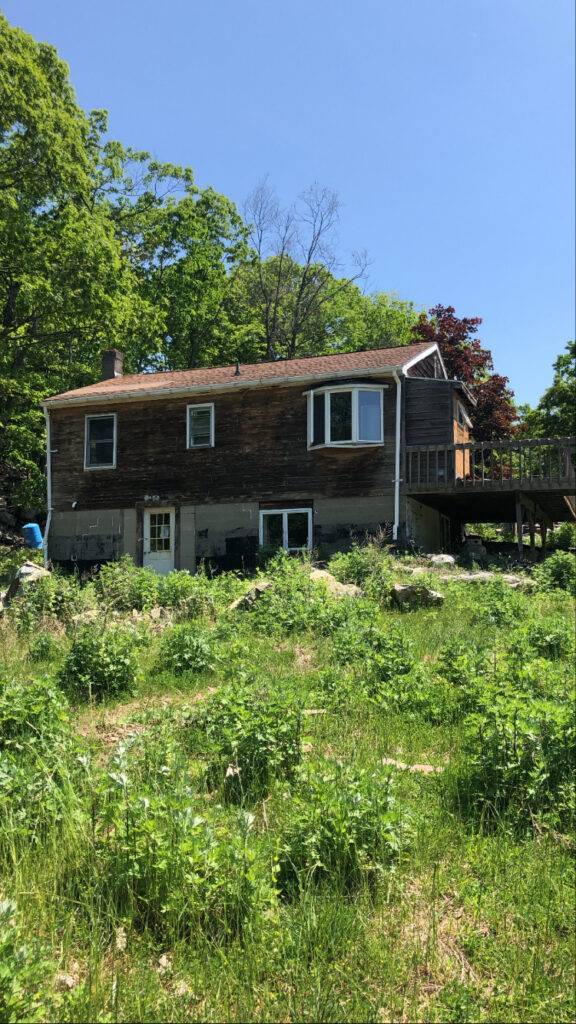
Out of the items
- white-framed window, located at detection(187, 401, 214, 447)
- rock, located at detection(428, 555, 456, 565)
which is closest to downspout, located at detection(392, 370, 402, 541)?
rock, located at detection(428, 555, 456, 565)

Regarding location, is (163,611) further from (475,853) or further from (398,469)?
(398,469)

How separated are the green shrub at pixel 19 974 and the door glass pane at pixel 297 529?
18.7m

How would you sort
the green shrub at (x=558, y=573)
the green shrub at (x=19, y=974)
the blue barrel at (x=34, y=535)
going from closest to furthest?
the green shrub at (x=19, y=974) → the green shrub at (x=558, y=573) → the blue barrel at (x=34, y=535)

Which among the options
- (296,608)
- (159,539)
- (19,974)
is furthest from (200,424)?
(19,974)

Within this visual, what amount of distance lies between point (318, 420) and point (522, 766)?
17780 millimetres

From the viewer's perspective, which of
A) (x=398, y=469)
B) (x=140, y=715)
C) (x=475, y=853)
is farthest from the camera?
(x=398, y=469)

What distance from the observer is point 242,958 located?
3.34 m

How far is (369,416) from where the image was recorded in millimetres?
21469

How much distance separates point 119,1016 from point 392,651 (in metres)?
5.33

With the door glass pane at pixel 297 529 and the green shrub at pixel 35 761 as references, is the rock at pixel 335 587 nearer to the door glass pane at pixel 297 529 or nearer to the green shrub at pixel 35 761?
the green shrub at pixel 35 761

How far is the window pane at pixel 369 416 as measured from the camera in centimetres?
2141

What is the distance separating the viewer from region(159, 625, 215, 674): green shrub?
826 cm

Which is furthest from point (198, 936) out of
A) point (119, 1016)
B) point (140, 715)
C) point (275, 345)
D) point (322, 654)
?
point (275, 345)

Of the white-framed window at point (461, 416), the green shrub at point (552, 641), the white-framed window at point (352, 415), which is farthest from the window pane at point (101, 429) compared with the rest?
the green shrub at point (552, 641)
